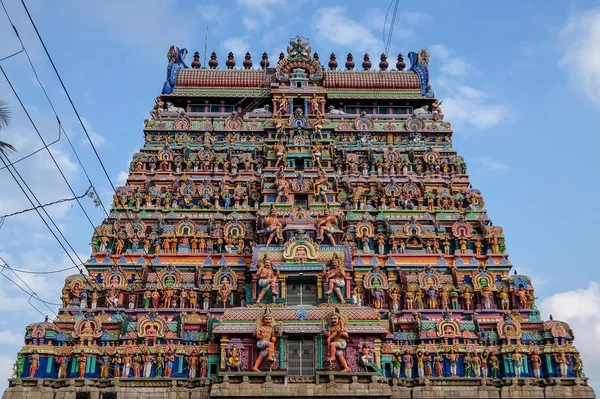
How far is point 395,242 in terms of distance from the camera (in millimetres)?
39406

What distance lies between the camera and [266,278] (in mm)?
34156

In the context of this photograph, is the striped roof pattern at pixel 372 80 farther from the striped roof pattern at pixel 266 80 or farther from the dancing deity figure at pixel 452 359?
the dancing deity figure at pixel 452 359

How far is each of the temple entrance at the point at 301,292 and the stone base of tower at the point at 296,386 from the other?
5.75 m

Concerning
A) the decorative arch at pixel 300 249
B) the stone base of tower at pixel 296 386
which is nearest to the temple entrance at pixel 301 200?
the decorative arch at pixel 300 249

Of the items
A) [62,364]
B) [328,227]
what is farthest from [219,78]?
[62,364]

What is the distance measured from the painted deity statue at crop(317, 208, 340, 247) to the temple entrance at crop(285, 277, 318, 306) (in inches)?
125

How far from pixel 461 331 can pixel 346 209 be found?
1176 cm

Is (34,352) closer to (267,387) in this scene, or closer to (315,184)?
(267,387)

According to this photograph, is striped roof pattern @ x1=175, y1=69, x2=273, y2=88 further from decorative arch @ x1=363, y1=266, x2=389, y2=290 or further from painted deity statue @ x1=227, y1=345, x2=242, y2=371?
painted deity statue @ x1=227, y1=345, x2=242, y2=371

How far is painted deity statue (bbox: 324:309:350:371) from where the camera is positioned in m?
30.4

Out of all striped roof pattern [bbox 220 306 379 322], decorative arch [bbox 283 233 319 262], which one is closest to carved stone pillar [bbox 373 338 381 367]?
striped roof pattern [bbox 220 306 379 322]

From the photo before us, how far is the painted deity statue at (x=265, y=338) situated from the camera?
30375 mm

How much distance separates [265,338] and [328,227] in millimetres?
9102

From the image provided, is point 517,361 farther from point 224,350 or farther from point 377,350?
point 224,350
